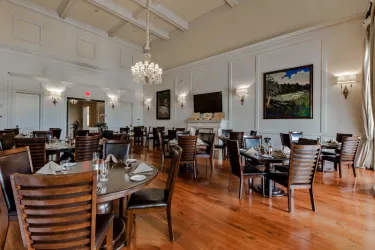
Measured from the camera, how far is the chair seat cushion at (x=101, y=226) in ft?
4.28

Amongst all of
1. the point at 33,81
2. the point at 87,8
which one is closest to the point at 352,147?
the point at 87,8

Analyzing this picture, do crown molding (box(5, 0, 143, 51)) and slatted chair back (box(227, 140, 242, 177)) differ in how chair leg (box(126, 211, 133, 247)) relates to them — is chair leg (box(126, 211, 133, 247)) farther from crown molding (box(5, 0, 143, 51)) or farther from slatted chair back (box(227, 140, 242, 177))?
crown molding (box(5, 0, 143, 51))

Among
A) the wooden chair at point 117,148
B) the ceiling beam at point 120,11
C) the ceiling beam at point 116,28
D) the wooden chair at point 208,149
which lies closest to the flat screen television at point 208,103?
the wooden chair at point 208,149

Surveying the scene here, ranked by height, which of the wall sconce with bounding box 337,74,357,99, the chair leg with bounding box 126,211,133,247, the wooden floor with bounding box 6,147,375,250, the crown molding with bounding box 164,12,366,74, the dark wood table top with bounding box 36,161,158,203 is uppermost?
the crown molding with bounding box 164,12,366,74

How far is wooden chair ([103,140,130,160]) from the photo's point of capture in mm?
2668

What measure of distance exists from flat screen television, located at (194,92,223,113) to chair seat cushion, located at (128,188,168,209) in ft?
20.1

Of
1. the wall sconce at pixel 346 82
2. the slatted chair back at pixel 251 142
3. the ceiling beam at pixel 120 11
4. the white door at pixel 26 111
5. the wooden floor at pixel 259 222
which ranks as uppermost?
the ceiling beam at pixel 120 11

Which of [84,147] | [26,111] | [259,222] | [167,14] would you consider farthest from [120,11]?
[259,222]

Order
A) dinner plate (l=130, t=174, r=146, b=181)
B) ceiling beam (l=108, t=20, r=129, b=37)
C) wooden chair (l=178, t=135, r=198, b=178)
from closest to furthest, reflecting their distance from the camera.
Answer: dinner plate (l=130, t=174, r=146, b=181) → wooden chair (l=178, t=135, r=198, b=178) → ceiling beam (l=108, t=20, r=129, b=37)

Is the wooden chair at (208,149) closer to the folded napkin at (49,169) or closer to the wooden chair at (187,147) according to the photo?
the wooden chair at (187,147)

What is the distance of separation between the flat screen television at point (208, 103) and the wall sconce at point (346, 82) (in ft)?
12.7

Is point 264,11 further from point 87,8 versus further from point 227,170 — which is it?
point 87,8

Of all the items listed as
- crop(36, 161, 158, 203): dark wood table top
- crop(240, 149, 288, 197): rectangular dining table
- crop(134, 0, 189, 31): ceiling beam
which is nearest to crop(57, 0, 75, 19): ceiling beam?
crop(134, 0, 189, 31): ceiling beam

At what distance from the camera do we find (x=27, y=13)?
24.0 feet
